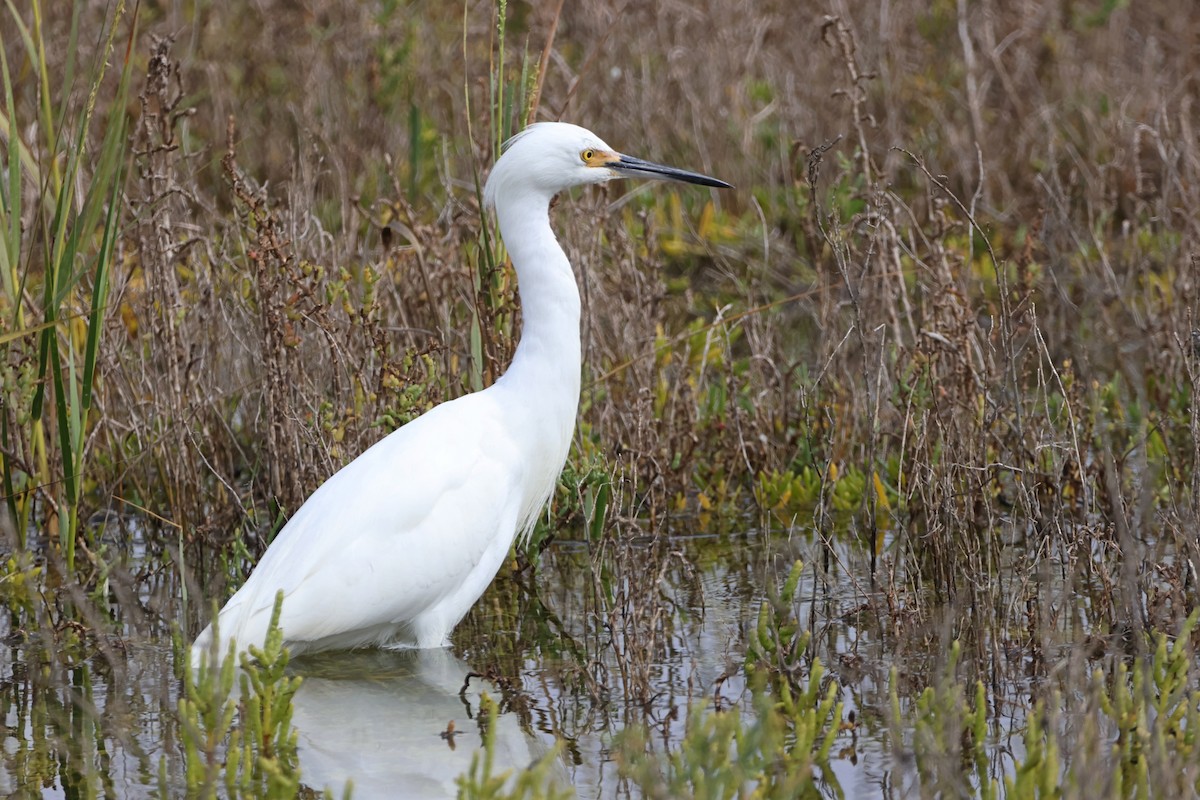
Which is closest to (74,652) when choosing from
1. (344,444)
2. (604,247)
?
(344,444)

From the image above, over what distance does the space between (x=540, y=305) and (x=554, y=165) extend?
1.11 ft

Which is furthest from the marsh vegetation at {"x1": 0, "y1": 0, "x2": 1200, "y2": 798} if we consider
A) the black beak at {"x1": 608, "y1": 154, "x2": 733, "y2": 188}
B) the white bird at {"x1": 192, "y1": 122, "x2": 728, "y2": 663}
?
the black beak at {"x1": 608, "y1": 154, "x2": 733, "y2": 188}

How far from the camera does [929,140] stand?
268 inches

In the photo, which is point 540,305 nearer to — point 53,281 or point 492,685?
point 492,685

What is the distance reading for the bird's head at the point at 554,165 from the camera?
11.9 feet

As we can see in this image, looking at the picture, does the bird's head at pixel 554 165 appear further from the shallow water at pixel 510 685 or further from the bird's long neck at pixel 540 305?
the shallow water at pixel 510 685

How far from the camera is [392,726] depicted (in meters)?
3.24

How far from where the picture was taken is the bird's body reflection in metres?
2.90

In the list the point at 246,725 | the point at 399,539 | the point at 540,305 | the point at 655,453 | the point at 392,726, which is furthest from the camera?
the point at 655,453

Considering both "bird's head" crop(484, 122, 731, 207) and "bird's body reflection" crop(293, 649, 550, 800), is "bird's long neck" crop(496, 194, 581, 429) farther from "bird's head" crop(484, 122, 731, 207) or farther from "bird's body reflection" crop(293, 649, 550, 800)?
"bird's body reflection" crop(293, 649, 550, 800)

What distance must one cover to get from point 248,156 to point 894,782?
5470mm

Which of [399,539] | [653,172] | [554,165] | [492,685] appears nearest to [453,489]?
[399,539]

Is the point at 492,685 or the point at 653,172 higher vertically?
the point at 653,172

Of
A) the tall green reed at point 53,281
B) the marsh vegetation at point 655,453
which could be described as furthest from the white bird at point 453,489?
the tall green reed at point 53,281
